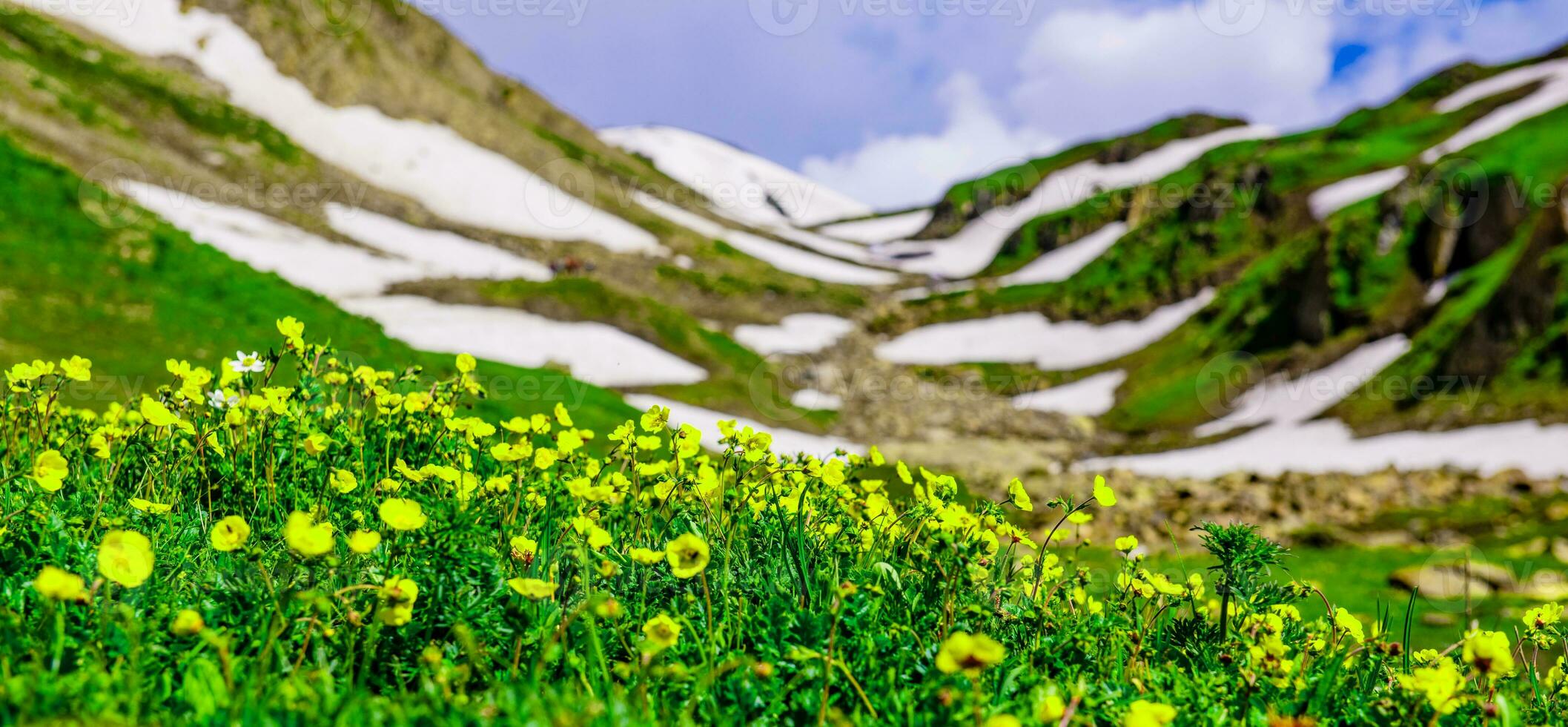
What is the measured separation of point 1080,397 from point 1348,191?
38712mm

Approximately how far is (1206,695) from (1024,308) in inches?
3315

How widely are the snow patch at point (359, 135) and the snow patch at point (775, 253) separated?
985 inches

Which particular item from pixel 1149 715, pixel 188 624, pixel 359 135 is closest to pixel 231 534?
pixel 188 624

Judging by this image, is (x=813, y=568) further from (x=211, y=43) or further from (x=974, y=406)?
(x=211, y=43)

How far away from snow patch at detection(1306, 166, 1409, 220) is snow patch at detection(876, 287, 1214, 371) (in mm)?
13090

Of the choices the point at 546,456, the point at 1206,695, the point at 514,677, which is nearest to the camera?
the point at 514,677

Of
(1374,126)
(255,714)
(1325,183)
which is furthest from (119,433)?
(1374,126)

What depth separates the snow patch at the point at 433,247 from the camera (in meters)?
49.4

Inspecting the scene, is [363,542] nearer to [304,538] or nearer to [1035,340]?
[304,538]

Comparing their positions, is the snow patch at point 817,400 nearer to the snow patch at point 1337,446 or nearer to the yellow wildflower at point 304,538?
the snow patch at point 1337,446

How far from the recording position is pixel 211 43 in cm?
6875

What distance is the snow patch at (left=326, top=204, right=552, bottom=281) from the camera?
49438 mm

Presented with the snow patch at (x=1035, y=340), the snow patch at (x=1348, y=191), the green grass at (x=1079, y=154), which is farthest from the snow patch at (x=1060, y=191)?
the snow patch at (x=1348, y=191)

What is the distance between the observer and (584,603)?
313 cm
